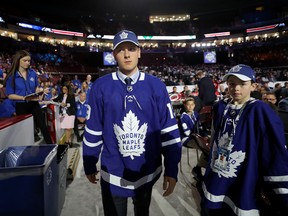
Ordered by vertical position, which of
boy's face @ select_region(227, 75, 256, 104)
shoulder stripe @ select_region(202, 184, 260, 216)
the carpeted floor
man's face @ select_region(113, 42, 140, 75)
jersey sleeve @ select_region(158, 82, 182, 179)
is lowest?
the carpeted floor

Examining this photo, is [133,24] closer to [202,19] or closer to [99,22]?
[99,22]

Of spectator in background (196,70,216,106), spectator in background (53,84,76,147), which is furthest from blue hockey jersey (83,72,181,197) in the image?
spectator in background (196,70,216,106)

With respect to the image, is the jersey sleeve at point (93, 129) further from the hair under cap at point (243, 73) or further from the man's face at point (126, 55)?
the hair under cap at point (243, 73)

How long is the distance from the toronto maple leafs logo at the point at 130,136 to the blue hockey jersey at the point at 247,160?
26.7 inches

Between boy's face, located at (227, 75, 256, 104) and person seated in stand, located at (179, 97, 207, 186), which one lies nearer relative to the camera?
boy's face, located at (227, 75, 256, 104)

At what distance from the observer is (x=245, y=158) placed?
1706 mm

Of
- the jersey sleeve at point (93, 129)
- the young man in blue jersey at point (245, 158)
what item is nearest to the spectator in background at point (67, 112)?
the jersey sleeve at point (93, 129)

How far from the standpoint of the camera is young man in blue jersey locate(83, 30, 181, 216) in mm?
1616

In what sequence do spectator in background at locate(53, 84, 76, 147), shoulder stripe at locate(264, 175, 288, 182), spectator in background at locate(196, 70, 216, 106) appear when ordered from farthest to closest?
1. spectator in background at locate(196, 70, 216, 106)
2. spectator in background at locate(53, 84, 76, 147)
3. shoulder stripe at locate(264, 175, 288, 182)

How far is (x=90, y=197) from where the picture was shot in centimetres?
334

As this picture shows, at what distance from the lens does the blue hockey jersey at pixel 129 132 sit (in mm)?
1617

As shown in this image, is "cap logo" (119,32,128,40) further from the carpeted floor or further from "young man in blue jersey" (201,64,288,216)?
the carpeted floor

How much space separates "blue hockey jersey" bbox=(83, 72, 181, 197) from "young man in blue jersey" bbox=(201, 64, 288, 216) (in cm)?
40

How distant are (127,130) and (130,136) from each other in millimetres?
48
